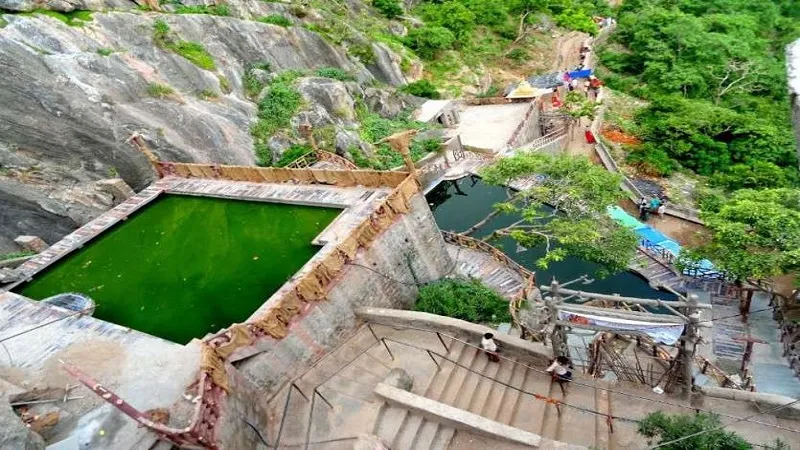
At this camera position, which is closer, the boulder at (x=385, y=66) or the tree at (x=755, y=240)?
the tree at (x=755, y=240)

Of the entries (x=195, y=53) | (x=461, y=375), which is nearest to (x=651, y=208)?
(x=461, y=375)

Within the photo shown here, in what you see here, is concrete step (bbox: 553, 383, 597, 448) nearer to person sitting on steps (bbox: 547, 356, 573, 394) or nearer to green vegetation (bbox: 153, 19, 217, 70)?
person sitting on steps (bbox: 547, 356, 573, 394)

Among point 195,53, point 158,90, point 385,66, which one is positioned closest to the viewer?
point 158,90

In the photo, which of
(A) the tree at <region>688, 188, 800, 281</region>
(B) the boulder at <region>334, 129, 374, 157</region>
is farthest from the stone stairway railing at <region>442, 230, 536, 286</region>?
(B) the boulder at <region>334, 129, 374, 157</region>

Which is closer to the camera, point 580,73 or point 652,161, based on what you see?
point 652,161

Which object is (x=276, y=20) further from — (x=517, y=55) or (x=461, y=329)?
(x=461, y=329)

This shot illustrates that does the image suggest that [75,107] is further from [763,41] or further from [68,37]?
[763,41]

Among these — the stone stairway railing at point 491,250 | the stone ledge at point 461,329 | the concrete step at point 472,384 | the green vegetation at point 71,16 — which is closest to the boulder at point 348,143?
the stone stairway railing at point 491,250

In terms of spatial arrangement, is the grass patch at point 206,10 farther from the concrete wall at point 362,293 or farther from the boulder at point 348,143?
the concrete wall at point 362,293

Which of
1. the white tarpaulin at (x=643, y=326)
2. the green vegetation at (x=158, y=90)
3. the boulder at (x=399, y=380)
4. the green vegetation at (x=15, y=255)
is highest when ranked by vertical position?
the green vegetation at (x=158, y=90)
